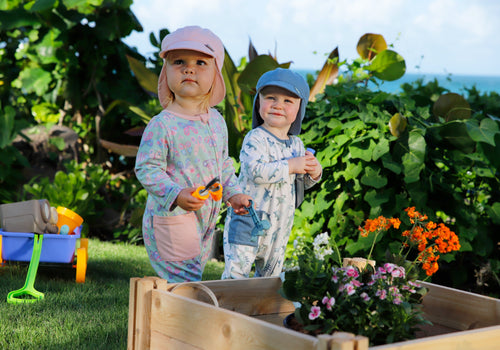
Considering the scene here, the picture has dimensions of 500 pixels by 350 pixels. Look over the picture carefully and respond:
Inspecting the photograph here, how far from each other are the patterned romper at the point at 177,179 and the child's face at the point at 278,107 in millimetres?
506

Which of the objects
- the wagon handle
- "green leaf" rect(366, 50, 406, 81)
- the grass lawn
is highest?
"green leaf" rect(366, 50, 406, 81)

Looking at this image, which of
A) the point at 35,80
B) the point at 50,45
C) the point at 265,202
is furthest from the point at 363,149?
the point at 35,80

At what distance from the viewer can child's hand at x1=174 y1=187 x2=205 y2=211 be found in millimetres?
2188

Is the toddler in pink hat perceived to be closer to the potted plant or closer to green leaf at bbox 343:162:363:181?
the potted plant

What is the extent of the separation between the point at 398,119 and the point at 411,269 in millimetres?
1904

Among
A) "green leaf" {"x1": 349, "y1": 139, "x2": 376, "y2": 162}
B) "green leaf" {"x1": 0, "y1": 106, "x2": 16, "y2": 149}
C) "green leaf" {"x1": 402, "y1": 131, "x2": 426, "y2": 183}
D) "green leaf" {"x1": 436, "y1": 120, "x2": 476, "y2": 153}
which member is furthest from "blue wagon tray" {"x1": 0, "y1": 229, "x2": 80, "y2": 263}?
"green leaf" {"x1": 436, "y1": 120, "x2": 476, "y2": 153}

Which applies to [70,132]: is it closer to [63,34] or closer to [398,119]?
[63,34]

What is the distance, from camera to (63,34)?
6.32 m

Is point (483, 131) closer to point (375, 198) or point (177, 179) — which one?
point (375, 198)

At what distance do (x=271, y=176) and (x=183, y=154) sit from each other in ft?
1.88

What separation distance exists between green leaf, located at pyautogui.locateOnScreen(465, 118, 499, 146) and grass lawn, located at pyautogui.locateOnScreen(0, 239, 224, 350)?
208 centimetres

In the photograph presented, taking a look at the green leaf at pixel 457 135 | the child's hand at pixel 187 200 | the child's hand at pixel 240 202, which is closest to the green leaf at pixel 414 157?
the green leaf at pixel 457 135

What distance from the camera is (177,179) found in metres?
2.41

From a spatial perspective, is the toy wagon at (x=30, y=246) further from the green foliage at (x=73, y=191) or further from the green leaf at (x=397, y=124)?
the green leaf at (x=397, y=124)
